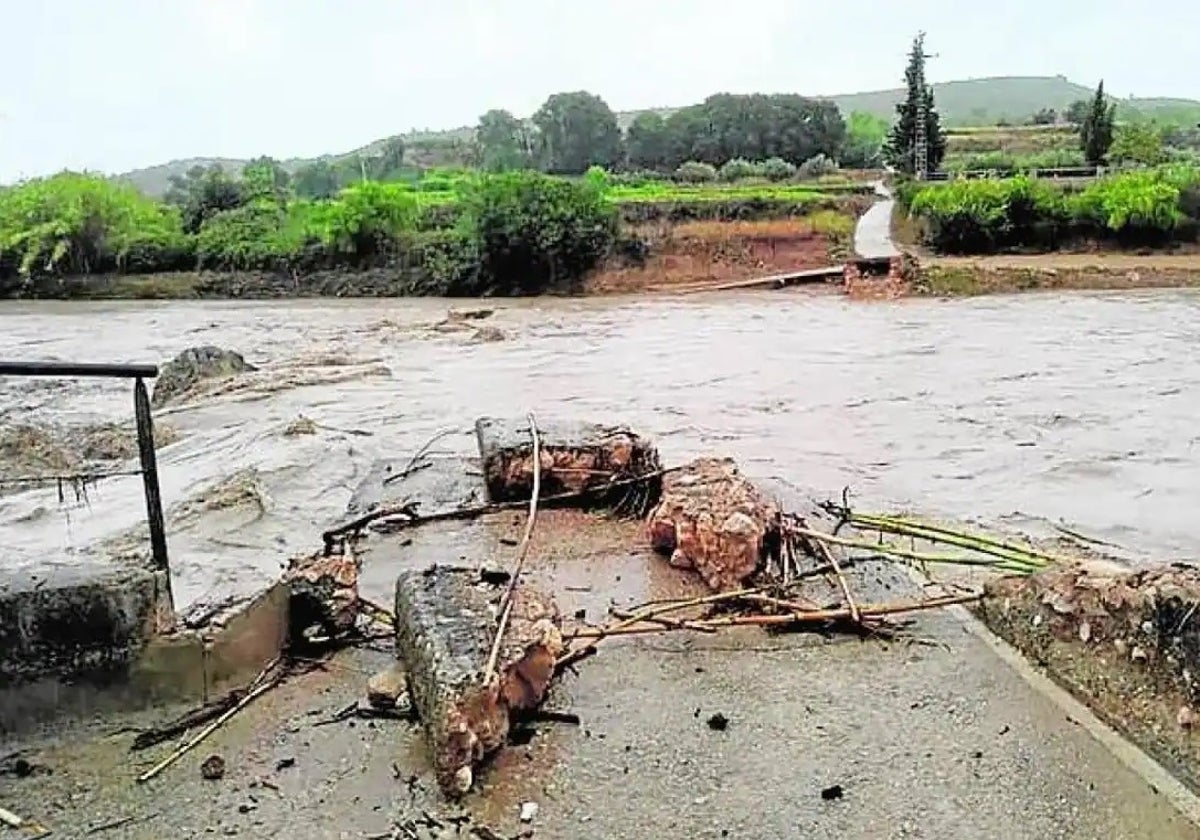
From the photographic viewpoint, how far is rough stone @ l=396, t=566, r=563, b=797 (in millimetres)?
4051

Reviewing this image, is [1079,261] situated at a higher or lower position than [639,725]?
lower

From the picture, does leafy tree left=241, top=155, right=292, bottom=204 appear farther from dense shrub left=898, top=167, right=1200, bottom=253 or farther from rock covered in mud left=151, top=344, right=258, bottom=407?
rock covered in mud left=151, top=344, right=258, bottom=407

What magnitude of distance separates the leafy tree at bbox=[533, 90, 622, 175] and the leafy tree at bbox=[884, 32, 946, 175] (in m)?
31.0

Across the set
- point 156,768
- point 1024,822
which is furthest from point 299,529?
point 1024,822

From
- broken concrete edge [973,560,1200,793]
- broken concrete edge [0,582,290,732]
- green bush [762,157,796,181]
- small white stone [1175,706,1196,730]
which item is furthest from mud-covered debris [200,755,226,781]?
green bush [762,157,796,181]

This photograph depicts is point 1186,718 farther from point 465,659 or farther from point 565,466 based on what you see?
point 565,466

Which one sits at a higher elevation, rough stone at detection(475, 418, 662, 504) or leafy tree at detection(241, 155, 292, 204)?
leafy tree at detection(241, 155, 292, 204)

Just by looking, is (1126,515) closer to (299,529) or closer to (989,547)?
(989,547)

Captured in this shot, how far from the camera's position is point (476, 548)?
6895 mm

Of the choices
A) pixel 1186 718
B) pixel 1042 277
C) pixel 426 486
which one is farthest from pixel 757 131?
pixel 1186 718

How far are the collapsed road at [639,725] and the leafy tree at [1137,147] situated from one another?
46362mm

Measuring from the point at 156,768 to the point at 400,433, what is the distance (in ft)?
30.8

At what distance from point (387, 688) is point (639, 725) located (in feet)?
3.23

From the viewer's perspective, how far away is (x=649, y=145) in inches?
3337
